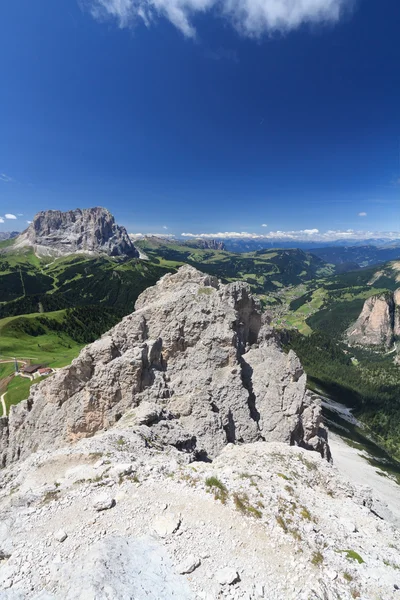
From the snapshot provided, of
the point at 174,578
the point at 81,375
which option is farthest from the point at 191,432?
the point at 174,578

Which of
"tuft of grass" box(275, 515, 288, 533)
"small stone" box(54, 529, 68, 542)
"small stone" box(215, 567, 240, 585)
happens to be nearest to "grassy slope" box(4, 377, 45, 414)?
"small stone" box(54, 529, 68, 542)

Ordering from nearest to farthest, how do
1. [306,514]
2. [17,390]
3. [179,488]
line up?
[306,514] → [179,488] → [17,390]

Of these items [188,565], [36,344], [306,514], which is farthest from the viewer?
[36,344]

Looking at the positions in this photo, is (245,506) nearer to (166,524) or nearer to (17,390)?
(166,524)

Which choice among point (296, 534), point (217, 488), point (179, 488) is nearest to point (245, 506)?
point (217, 488)

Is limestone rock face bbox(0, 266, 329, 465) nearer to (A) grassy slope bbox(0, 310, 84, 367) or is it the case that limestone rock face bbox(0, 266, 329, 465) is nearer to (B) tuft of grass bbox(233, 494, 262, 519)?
(B) tuft of grass bbox(233, 494, 262, 519)

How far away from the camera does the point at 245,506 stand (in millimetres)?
14055

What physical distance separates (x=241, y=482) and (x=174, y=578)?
6323 millimetres

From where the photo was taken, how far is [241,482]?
15.9 meters

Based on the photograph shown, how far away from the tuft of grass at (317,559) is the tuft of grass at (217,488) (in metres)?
4.20

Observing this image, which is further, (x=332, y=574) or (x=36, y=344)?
(x=36, y=344)

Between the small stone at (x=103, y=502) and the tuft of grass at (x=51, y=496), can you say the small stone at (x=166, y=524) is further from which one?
the tuft of grass at (x=51, y=496)

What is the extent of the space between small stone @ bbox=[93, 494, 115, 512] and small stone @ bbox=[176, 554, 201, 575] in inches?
162

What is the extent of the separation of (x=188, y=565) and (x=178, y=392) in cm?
1608
